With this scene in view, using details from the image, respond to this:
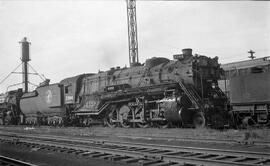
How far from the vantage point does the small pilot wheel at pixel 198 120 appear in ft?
53.9

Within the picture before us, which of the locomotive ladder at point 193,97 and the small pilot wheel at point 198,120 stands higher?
the locomotive ladder at point 193,97

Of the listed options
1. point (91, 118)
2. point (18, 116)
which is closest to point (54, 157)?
point (91, 118)

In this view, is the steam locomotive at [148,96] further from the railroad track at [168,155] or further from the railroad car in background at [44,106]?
the railroad track at [168,155]

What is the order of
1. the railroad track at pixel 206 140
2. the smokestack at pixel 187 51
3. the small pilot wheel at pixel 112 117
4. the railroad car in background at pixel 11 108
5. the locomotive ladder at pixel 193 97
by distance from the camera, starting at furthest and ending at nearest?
the railroad car in background at pixel 11 108
the small pilot wheel at pixel 112 117
the smokestack at pixel 187 51
the locomotive ladder at pixel 193 97
the railroad track at pixel 206 140

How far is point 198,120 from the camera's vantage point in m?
16.9

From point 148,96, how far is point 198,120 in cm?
356

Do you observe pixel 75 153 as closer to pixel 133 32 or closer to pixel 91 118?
pixel 91 118

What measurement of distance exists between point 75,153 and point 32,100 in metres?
21.1

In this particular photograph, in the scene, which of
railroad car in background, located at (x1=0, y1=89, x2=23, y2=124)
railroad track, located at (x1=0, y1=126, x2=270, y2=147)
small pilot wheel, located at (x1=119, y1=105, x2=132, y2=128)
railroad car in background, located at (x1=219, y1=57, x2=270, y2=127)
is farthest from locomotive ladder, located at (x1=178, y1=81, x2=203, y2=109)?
railroad car in background, located at (x1=0, y1=89, x2=23, y2=124)

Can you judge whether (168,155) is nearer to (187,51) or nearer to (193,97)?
(193,97)

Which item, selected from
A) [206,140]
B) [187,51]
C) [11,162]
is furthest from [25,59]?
[206,140]

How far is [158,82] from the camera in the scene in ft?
61.8

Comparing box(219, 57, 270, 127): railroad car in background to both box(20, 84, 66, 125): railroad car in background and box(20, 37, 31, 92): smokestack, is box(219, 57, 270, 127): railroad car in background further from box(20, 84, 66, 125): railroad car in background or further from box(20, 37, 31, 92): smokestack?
box(20, 37, 31, 92): smokestack

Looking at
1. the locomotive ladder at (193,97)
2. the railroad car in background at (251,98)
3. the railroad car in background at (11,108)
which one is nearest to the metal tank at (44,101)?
the railroad car in background at (11,108)
